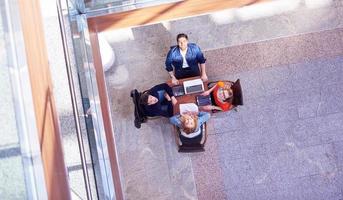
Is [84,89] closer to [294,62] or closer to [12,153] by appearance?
[12,153]

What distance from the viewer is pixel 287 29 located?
15.8ft

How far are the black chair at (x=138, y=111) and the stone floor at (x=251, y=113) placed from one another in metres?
0.35

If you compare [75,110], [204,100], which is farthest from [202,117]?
[75,110]

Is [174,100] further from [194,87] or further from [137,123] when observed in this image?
[137,123]

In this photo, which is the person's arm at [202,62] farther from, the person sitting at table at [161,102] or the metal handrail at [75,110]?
the metal handrail at [75,110]

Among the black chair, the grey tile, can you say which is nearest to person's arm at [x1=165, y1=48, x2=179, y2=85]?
the black chair

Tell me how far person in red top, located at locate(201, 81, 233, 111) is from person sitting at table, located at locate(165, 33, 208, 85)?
0.60 ft

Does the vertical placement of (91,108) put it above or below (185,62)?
below

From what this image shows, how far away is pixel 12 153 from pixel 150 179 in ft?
9.15

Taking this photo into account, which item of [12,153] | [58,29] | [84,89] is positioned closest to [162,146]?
[84,89]

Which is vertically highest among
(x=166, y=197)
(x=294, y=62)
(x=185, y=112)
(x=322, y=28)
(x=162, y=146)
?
(x=322, y=28)

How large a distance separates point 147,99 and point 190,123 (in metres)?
0.51

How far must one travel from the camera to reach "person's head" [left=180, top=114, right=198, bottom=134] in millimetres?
4117

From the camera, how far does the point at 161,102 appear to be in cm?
435
